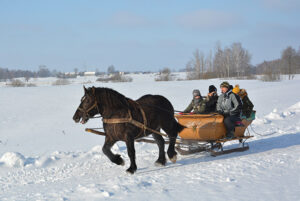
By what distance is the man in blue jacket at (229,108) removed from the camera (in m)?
7.08

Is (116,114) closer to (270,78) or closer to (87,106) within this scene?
(87,106)

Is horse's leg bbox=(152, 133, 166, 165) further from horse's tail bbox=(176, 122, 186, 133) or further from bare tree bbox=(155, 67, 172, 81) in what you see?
bare tree bbox=(155, 67, 172, 81)

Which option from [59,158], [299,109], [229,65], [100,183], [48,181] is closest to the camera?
[100,183]

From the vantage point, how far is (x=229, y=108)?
728 cm

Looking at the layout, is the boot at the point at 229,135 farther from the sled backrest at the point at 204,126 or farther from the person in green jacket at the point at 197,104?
the person in green jacket at the point at 197,104

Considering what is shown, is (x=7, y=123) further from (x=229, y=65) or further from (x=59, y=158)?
(x=229, y=65)

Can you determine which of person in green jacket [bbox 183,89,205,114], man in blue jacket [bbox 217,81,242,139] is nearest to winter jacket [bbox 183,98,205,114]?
person in green jacket [bbox 183,89,205,114]

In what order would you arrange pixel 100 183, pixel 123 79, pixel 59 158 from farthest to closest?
pixel 123 79 → pixel 59 158 → pixel 100 183

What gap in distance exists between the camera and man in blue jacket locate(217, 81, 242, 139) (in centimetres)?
708

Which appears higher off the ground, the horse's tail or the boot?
the horse's tail

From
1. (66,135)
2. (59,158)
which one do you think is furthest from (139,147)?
(66,135)

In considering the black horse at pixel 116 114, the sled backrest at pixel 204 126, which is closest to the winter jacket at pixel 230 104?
the sled backrest at pixel 204 126

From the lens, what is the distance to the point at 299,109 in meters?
14.3

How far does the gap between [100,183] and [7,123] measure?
38.4 ft
